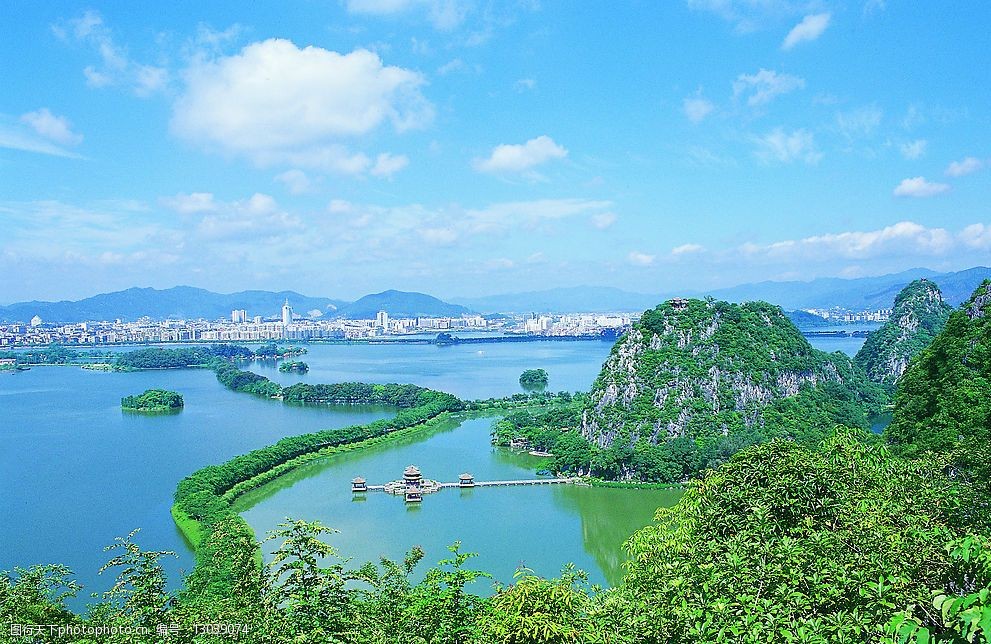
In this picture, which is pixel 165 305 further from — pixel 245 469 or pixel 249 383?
pixel 245 469

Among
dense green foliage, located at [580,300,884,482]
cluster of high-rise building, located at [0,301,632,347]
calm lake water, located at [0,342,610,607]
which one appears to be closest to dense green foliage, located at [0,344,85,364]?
calm lake water, located at [0,342,610,607]

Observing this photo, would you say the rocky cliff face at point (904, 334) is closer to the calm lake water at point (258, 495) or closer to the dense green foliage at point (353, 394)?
the calm lake water at point (258, 495)

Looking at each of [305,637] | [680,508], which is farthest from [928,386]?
[305,637]

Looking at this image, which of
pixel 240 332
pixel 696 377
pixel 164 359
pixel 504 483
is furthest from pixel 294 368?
pixel 240 332

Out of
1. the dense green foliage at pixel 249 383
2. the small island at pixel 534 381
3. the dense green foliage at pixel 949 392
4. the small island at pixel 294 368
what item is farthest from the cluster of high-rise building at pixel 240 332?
the dense green foliage at pixel 949 392

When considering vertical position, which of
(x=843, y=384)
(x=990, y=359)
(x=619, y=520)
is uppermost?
(x=990, y=359)

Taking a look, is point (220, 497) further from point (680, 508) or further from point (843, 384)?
point (843, 384)

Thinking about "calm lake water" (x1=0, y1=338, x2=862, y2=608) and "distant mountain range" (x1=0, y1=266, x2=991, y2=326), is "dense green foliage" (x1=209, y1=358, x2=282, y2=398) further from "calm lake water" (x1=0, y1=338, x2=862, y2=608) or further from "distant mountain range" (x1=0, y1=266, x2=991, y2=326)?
"distant mountain range" (x1=0, y1=266, x2=991, y2=326)
